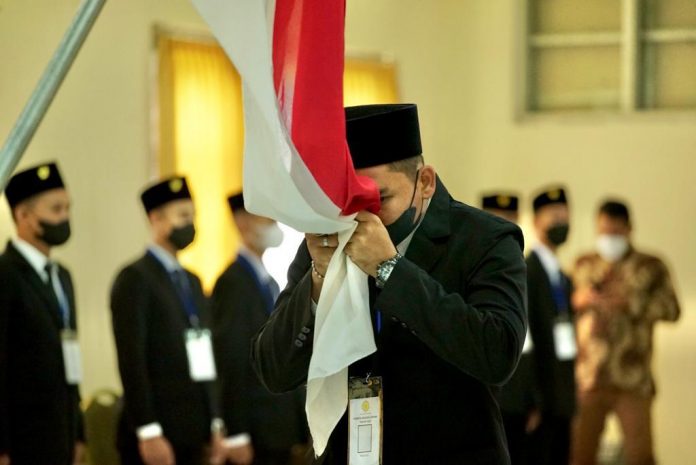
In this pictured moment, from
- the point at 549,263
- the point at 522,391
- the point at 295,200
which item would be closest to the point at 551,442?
the point at 522,391

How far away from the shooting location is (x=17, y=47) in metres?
6.88

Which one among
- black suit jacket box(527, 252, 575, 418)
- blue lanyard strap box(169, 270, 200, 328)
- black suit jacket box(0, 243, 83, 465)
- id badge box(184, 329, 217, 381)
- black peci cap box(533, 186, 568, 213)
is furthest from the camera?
black peci cap box(533, 186, 568, 213)

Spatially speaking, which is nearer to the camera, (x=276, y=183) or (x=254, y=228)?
(x=276, y=183)

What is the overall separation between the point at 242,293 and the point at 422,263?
148 inches

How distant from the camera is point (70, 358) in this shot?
4.85m

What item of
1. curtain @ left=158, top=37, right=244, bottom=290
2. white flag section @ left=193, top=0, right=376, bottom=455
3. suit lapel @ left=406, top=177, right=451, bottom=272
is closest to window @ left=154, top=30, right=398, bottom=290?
curtain @ left=158, top=37, right=244, bottom=290

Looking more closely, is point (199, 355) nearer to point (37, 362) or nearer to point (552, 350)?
point (37, 362)

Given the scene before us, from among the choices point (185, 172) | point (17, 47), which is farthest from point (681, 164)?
point (17, 47)

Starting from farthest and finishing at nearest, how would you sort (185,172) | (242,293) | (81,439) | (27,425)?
(185,172) → (242,293) → (81,439) → (27,425)

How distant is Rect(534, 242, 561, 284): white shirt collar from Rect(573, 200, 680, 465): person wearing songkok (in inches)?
48.0

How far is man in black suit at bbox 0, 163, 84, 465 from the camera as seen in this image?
4.64 metres

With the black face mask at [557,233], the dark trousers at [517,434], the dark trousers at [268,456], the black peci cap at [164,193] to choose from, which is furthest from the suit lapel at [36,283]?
the black face mask at [557,233]

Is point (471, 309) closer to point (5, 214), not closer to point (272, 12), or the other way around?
point (272, 12)

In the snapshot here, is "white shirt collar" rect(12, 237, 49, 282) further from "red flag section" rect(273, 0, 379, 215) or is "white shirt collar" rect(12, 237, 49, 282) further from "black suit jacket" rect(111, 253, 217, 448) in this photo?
"red flag section" rect(273, 0, 379, 215)
